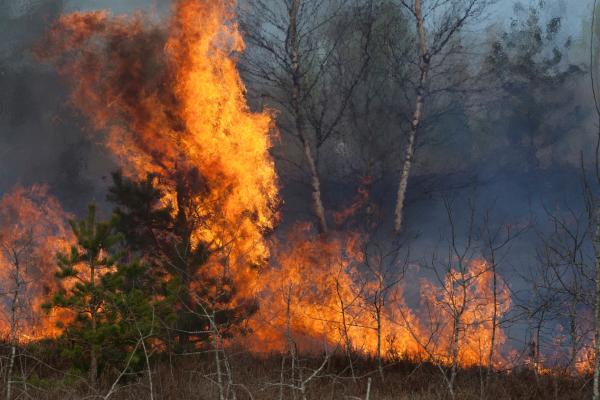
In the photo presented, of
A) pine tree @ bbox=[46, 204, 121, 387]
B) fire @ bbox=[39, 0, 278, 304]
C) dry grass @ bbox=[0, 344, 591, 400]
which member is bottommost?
dry grass @ bbox=[0, 344, 591, 400]

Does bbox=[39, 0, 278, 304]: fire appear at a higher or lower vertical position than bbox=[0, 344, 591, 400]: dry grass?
higher

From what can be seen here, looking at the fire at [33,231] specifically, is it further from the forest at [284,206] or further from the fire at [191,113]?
the fire at [191,113]

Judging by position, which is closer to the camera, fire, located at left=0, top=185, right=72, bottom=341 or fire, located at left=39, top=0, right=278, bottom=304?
fire, located at left=39, top=0, right=278, bottom=304

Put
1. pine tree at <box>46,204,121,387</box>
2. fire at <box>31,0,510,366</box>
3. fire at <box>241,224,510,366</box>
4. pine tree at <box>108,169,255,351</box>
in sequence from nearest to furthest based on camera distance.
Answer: pine tree at <box>46,204,121,387</box> < pine tree at <box>108,169,255,351</box> < fire at <box>31,0,510,366</box> < fire at <box>241,224,510,366</box>

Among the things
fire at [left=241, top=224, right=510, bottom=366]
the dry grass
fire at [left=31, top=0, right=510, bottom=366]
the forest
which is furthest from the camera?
fire at [left=241, top=224, right=510, bottom=366]

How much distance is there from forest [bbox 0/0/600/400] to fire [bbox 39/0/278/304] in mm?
52

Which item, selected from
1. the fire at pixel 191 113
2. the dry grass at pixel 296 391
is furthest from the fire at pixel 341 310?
the dry grass at pixel 296 391

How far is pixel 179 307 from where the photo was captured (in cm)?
1088

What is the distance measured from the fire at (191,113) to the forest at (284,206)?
0.05 metres

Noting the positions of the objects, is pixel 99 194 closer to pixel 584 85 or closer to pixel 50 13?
pixel 50 13

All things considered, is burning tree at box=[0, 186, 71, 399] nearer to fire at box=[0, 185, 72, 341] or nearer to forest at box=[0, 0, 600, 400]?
fire at box=[0, 185, 72, 341]

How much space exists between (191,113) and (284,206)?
351 inches

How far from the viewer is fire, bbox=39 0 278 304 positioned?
42.3ft

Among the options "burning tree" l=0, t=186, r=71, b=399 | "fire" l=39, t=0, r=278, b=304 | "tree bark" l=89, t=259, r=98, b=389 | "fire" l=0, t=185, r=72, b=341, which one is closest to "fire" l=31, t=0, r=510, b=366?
"fire" l=39, t=0, r=278, b=304
